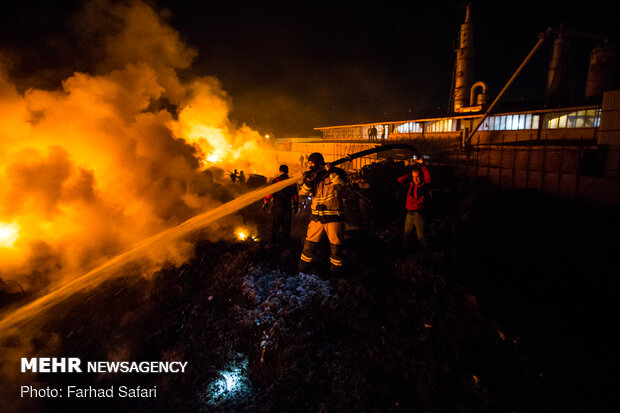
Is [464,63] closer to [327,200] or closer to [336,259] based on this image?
[327,200]

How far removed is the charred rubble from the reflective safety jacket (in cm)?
103

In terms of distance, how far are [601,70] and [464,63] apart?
28.1 feet

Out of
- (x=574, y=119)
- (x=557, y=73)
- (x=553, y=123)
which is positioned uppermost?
(x=557, y=73)

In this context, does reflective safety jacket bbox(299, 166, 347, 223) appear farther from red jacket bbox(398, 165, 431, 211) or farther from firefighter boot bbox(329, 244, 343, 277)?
red jacket bbox(398, 165, 431, 211)

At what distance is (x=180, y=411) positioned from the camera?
12.3ft

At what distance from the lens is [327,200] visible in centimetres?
473

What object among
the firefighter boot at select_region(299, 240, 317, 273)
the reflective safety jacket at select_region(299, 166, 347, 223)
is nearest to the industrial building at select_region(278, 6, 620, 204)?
the reflective safety jacket at select_region(299, 166, 347, 223)

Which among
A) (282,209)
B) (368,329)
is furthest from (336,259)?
(282,209)

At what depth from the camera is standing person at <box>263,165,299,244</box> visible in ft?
21.5

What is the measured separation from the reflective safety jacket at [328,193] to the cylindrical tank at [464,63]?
22.7 meters

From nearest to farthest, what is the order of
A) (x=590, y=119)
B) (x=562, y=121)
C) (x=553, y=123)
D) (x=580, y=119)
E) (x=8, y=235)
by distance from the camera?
(x=8, y=235), (x=590, y=119), (x=580, y=119), (x=562, y=121), (x=553, y=123)

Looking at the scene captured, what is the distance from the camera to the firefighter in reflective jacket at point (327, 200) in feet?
15.3

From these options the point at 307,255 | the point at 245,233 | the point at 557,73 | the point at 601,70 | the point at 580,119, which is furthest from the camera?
the point at 557,73

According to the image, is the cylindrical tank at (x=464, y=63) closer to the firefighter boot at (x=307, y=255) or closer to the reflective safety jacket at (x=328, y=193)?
the reflective safety jacket at (x=328, y=193)
